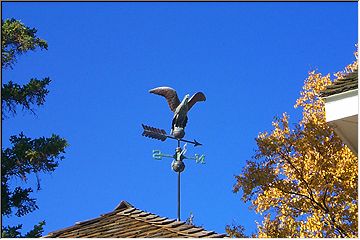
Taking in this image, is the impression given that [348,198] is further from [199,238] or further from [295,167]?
[199,238]

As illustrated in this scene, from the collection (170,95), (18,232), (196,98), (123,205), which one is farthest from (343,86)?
(18,232)

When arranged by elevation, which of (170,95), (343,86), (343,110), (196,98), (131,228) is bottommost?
(131,228)

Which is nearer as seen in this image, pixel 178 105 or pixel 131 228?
pixel 131 228

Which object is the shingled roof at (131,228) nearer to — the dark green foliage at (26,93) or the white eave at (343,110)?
the white eave at (343,110)

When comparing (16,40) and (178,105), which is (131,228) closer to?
(178,105)

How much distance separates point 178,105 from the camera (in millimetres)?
11469

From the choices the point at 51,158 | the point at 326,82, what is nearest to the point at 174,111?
the point at 51,158

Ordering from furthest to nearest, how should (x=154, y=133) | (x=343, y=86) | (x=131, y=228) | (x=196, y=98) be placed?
(x=196, y=98)
(x=154, y=133)
(x=343, y=86)
(x=131, y=228)

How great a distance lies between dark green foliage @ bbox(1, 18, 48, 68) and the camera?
58.9ft

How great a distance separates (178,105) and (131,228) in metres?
4.89

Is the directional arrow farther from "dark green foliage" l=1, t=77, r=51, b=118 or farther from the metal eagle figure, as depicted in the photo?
"dark green foliage" l=1, t=77, r=51, b=118

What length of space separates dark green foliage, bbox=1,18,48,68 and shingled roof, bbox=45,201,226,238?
1137 cm

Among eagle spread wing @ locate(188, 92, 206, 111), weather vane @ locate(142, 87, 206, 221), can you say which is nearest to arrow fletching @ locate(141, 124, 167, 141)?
weather vane @ locate(142, 87, 206, 221)

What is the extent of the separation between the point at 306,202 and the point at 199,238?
40.1 ft
